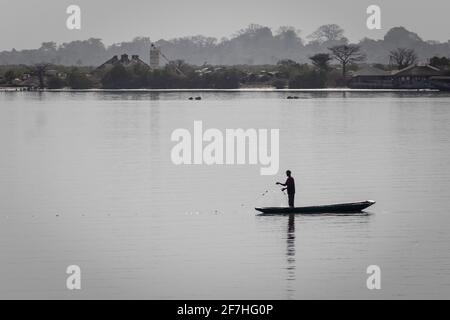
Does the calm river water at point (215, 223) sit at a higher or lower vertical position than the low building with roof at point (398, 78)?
lower

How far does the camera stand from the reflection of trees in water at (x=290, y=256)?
103 ft

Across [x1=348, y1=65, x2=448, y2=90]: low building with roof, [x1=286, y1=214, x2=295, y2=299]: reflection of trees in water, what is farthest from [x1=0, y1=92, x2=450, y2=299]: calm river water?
[x1=348, y1=65, x2=448, y2=90]: low building with roof

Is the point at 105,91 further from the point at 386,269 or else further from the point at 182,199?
the point at 386,269

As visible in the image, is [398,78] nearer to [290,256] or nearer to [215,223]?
[215,223]

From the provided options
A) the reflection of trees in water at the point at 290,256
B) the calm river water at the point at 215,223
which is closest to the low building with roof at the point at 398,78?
the calm river water at the point at 215,223

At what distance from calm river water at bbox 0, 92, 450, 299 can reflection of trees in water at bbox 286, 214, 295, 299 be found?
0.19 feet

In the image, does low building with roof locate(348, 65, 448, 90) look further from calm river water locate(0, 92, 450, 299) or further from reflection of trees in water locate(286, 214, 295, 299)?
reflection of trees in water locate(286, 214, 295, 299)

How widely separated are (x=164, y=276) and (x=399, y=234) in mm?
9597

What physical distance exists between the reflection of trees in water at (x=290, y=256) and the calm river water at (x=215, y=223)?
59mm

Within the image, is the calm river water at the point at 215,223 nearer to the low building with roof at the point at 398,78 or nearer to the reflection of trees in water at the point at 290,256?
the reflection of trees in water at the point at 290,256

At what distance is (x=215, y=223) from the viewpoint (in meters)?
41.5

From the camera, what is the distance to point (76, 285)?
31.6m
